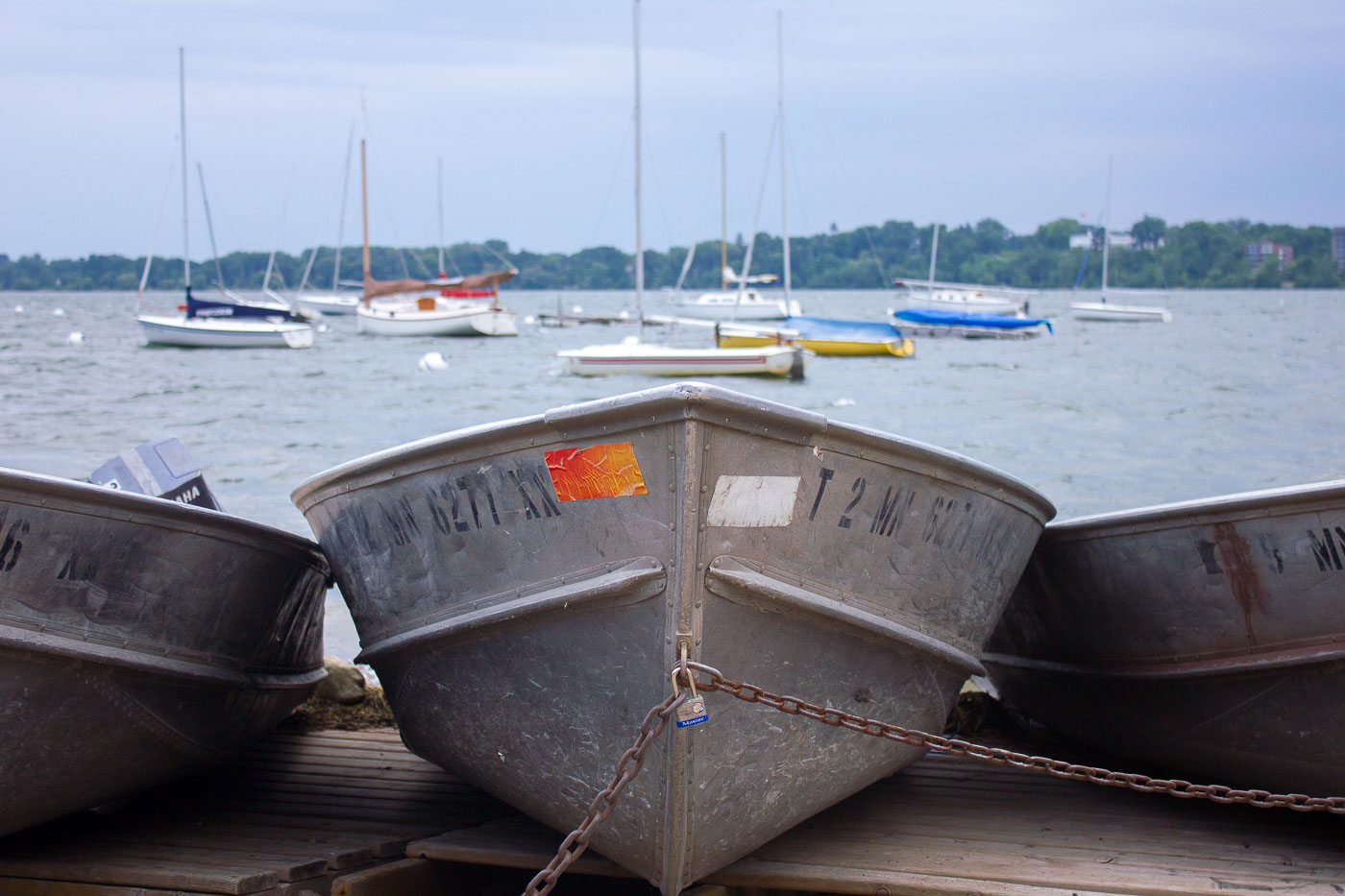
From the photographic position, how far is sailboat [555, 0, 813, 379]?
26.7 meters

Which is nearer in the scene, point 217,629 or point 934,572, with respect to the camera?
point 934,572

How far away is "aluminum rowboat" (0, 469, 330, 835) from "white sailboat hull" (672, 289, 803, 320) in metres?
52.5

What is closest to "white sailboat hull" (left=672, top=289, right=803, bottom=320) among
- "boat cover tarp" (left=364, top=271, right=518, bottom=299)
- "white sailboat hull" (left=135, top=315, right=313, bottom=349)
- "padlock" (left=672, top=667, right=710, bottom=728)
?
"boat cover tarp" (left=364, top=271, right=518, bottom=299)

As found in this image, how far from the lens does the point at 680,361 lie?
86.3 ft

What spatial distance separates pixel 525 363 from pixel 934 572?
33921 mm

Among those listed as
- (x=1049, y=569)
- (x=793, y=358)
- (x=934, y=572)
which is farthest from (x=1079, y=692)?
(x=793, y=358)

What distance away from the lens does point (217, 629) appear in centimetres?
419

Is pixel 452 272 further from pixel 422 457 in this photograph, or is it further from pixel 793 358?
pixel 422 457

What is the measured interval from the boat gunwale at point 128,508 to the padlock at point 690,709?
5.53ft

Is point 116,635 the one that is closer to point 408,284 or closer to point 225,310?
point 225,310

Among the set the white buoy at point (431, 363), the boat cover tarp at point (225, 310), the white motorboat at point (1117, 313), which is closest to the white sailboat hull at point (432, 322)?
the boat cover tarp at point (225, 310)

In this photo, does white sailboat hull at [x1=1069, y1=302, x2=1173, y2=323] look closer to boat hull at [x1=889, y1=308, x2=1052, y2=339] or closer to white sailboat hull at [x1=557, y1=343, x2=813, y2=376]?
boat hull at [x1=889, y1=308, x2=1052, y2=339]

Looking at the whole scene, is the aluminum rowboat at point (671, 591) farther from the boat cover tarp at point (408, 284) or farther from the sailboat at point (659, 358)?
the boat cover tarp at point (408, 284)

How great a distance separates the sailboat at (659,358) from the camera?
26719mm
